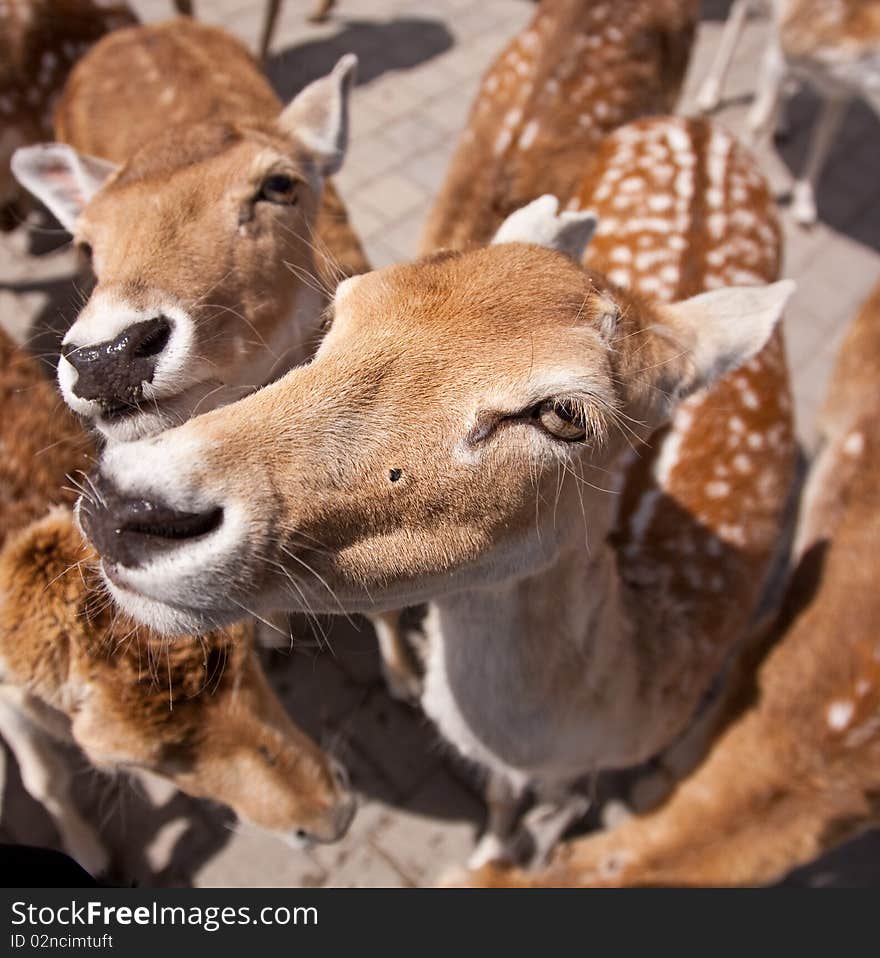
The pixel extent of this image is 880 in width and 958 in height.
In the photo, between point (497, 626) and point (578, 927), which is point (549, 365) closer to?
point (497, 626)

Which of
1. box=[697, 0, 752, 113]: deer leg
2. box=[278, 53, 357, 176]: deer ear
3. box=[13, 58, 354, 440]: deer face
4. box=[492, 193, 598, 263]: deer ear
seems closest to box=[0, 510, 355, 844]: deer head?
box=[13, 58, 354, 440]: deer face

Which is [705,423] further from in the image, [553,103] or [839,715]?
[553,103]

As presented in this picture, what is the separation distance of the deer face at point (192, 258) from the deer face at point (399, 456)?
0.56 metres

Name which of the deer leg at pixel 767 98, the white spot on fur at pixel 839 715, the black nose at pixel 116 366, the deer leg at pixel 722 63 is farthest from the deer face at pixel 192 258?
the deer leg at pixel 722 63

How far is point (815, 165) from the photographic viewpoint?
5152 mm

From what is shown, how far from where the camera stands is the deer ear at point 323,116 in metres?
2.75

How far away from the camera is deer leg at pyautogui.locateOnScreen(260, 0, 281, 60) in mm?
5457

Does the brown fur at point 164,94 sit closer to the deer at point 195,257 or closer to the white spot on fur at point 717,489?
the deer at point 195,257

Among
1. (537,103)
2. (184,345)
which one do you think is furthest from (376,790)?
(537,103)

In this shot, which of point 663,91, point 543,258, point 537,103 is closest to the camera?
point 543,258

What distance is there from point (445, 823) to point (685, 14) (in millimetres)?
4715

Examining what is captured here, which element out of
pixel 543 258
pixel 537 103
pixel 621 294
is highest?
pixel 543 258

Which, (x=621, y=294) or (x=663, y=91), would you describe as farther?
(x=663, y=91)

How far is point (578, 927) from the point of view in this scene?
7.08ft
